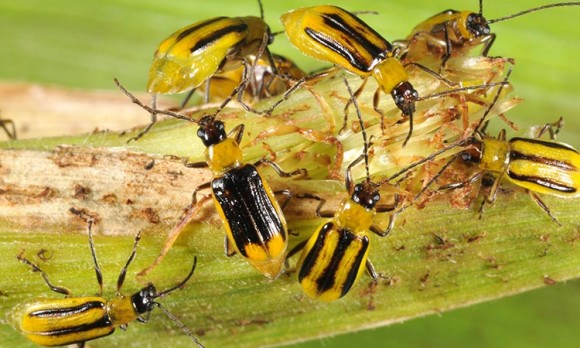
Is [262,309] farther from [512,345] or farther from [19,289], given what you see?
[512,345]

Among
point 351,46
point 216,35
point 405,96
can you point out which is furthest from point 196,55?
point 405,96

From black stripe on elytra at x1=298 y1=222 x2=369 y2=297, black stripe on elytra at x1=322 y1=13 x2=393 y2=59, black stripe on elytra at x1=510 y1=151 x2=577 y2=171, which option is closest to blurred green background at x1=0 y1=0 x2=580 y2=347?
black stripe on elytra at x1=510 y1=151 x2=577 y2=171

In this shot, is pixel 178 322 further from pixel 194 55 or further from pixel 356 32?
pixel 356 32

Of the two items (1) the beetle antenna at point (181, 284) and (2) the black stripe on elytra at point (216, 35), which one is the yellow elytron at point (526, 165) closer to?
(1) the beetle antenna at point (181, 284)

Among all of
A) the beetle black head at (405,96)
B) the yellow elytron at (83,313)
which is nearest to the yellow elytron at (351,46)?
the beetle black head at (405,96)

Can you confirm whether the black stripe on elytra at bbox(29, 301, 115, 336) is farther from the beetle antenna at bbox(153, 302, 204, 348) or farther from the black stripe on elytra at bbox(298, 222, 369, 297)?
the black stripe on elytra at bbox(298, 222, 369, 297)
